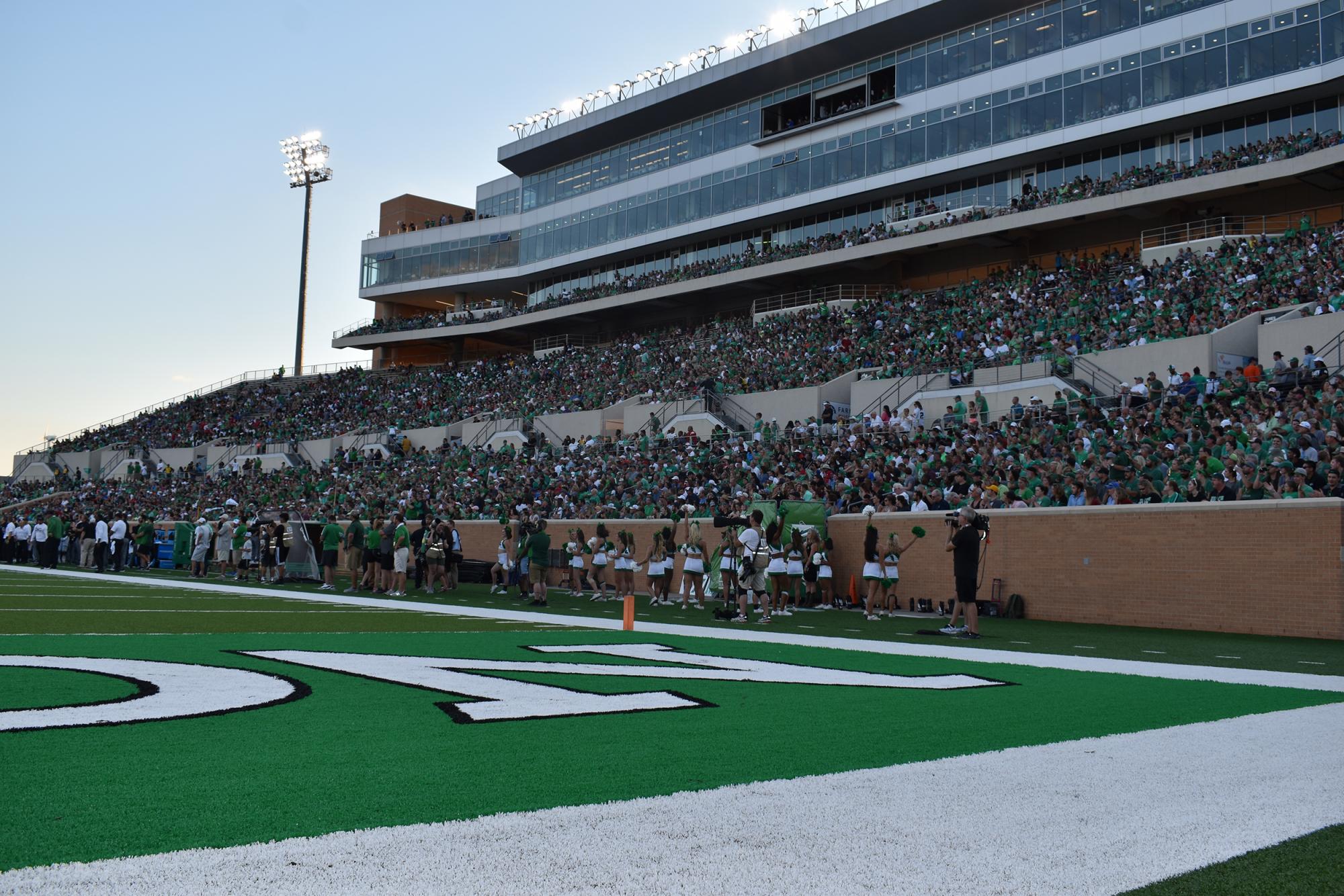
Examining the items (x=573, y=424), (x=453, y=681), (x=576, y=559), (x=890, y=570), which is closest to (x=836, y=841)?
(x=453, y=681)

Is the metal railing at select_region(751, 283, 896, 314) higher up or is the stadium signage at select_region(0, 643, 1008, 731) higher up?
the metal railing at select_region(751, 283, 896, 314)

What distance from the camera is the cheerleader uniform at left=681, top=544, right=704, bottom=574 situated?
20828 mm

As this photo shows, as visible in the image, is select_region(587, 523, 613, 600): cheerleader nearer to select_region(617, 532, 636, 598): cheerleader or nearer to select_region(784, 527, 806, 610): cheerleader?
select_region(617, 532, 636, 598): cheerleader

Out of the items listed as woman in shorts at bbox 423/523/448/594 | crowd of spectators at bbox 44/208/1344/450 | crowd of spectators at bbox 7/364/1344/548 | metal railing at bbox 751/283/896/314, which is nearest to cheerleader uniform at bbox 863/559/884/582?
crowd of spectators at bbox 7/364/1344/548

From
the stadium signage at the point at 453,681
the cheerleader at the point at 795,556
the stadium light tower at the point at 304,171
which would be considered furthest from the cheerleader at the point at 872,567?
the stadium light tower at the point at 304,171

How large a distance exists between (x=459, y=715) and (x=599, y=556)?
1710cm

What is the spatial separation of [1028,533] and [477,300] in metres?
50.7

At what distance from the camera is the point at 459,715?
6543mm

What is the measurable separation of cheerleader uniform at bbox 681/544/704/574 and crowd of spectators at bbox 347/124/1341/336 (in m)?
23.1

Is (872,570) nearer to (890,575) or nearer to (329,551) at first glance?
(890,575)

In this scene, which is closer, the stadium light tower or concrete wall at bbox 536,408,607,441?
concrete wall at bbox 536,408,607,441

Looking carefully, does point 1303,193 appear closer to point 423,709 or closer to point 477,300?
point 423,709

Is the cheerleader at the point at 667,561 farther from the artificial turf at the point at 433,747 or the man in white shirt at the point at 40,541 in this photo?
the man in white shirt at the point at 40,541

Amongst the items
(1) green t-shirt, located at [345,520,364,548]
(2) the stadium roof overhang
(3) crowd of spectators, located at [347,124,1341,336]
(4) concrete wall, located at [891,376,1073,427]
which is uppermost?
(2) the stadium roof overhang
